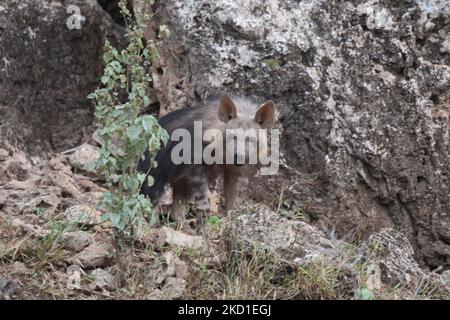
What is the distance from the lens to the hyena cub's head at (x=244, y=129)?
21.8 feet

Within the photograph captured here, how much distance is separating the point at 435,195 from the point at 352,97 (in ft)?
3.39

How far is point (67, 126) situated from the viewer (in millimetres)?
7500

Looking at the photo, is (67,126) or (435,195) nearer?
(435,195)

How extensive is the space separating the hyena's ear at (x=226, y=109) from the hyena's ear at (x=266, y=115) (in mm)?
194

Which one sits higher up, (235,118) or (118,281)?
(235,118)

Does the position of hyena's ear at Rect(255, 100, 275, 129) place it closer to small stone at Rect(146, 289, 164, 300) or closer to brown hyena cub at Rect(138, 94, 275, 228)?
brown hyena cub at Rect(138, 94, 275, 228)

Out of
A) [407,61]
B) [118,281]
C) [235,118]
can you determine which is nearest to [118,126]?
[118,281]

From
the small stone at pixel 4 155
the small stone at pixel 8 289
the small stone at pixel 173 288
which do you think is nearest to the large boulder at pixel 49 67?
the small stone at pixel 4 155

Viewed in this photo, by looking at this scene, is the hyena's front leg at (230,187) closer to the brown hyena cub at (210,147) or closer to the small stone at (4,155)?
the brown hyena cub at (210,147)

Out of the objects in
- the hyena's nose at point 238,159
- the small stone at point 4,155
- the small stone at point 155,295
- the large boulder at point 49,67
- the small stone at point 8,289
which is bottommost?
the small stone at point 155,295

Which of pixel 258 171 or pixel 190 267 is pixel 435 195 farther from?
pixel 190 267

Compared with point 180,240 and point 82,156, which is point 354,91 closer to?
point 180,240

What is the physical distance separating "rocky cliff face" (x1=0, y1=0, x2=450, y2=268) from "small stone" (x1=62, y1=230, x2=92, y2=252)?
191 cm

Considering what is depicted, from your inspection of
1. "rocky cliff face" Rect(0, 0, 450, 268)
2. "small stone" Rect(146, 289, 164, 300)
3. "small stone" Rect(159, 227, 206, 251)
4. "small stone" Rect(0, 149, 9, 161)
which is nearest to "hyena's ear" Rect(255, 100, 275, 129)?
"rocky cliff face" Rect(0, 0, 450, 268)
